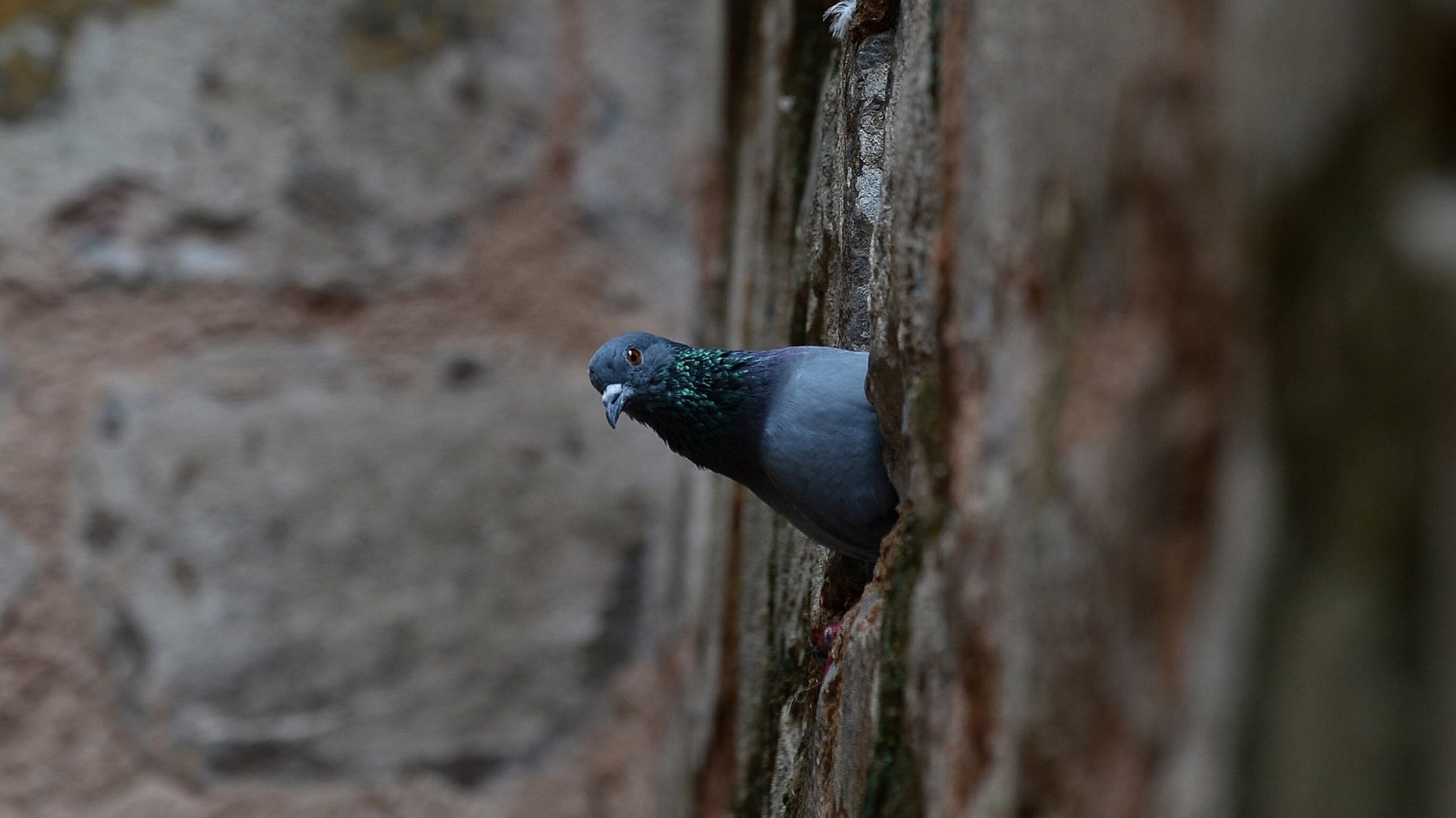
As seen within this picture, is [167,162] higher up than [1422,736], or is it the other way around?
[167,162]

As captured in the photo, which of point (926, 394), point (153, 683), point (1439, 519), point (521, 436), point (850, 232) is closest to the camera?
point (1439, 519)

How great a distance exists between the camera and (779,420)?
159cm

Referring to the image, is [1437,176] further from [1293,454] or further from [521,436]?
[521,436]

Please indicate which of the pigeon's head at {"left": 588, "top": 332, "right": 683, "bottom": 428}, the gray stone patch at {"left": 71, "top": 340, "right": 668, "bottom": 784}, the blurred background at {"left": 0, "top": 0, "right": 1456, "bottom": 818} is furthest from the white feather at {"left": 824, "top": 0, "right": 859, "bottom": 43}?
the gray stone patch at {"left": 71, "top": 340, "right": 668, "bottom": 784}

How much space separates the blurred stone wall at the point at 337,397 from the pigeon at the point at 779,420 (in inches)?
21.3

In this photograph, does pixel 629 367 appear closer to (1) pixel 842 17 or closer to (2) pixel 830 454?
(2) pixel 830 454

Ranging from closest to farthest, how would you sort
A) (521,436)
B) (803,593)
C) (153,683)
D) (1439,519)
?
(1439,519) < (803,593) < (153,683) < (521,436)

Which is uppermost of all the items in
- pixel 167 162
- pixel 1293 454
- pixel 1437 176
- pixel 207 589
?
pixel 167 162

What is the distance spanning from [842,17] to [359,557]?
4.17ft

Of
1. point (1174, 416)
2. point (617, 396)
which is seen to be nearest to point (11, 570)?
point (617, 396)

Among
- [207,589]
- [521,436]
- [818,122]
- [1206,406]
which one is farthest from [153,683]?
[1206,406]

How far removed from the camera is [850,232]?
1.46 meters

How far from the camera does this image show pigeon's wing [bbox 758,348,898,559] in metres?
1.44

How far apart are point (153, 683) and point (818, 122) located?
1394 millimetres
